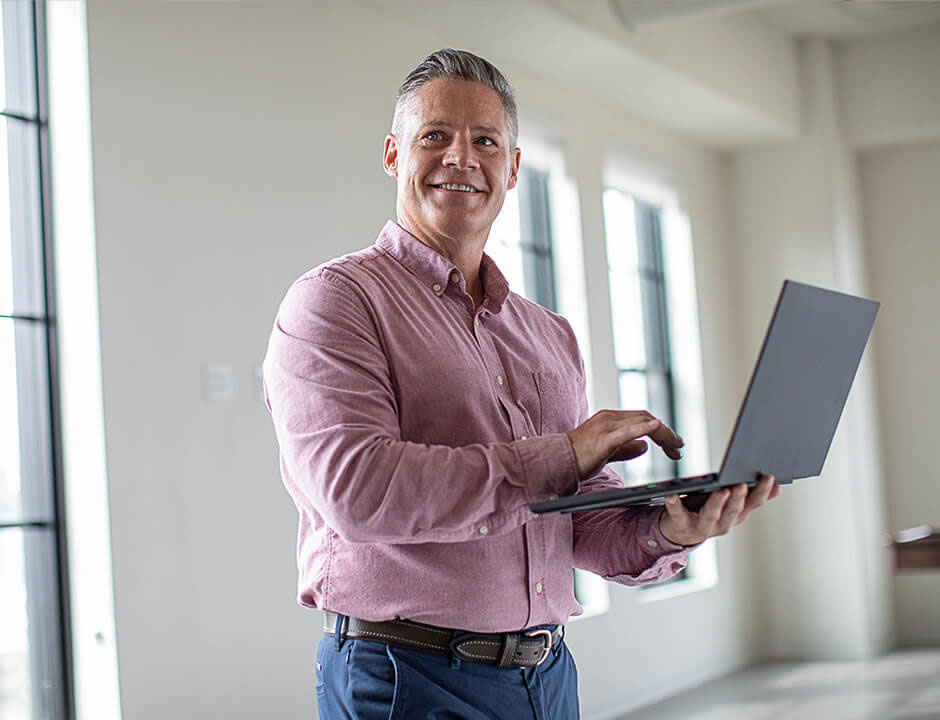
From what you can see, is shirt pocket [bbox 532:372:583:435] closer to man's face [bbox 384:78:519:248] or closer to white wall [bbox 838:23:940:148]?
man's face [bbox 384:78:519:248]

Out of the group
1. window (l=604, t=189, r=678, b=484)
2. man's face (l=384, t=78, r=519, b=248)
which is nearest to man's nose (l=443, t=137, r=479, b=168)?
man's face (l=384, t=78, r=519, b=248)

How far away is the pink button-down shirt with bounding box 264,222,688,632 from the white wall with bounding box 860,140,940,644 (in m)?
6.61

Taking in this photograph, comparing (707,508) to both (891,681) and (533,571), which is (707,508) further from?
(891,681)

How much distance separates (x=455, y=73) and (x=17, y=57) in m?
2.53

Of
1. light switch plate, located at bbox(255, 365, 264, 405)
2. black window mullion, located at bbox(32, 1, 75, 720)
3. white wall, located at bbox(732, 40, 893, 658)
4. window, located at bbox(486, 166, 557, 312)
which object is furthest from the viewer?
white wall, located at bbox(732, 40, 893, 658)

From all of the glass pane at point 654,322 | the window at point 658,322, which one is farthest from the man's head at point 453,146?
the glass pane at point 654,322

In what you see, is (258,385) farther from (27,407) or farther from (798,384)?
(798,384)

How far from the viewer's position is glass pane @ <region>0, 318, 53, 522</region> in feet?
11.6

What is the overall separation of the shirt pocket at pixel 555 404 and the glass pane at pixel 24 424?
2.32m

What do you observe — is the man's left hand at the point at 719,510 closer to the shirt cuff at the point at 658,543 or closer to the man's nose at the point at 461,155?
the shirt cuff at the point at 658,543

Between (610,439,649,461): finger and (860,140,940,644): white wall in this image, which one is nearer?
(610,439,649,461): finger

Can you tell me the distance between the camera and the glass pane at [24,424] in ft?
11.6

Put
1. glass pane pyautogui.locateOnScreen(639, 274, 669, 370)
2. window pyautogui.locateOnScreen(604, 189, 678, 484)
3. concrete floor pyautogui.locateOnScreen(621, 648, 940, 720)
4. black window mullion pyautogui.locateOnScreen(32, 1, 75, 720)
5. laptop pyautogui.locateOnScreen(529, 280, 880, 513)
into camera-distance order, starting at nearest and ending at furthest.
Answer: laptop pyautogui.locateOnScreen(529, 280, 880, 513)
black window mullion pyautogui.locateOnScreen(32, 1, 75, 720)
concrete floor pyautogui.locateOnScreen(621, 648, 940, 720)
window pyautogui.locateOnScreen(604, 189, 678, 484)
glass pane pyautogui.locateOnScreen(639, 274, 669, 370)

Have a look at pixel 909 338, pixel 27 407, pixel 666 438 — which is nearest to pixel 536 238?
pixel 27 407
